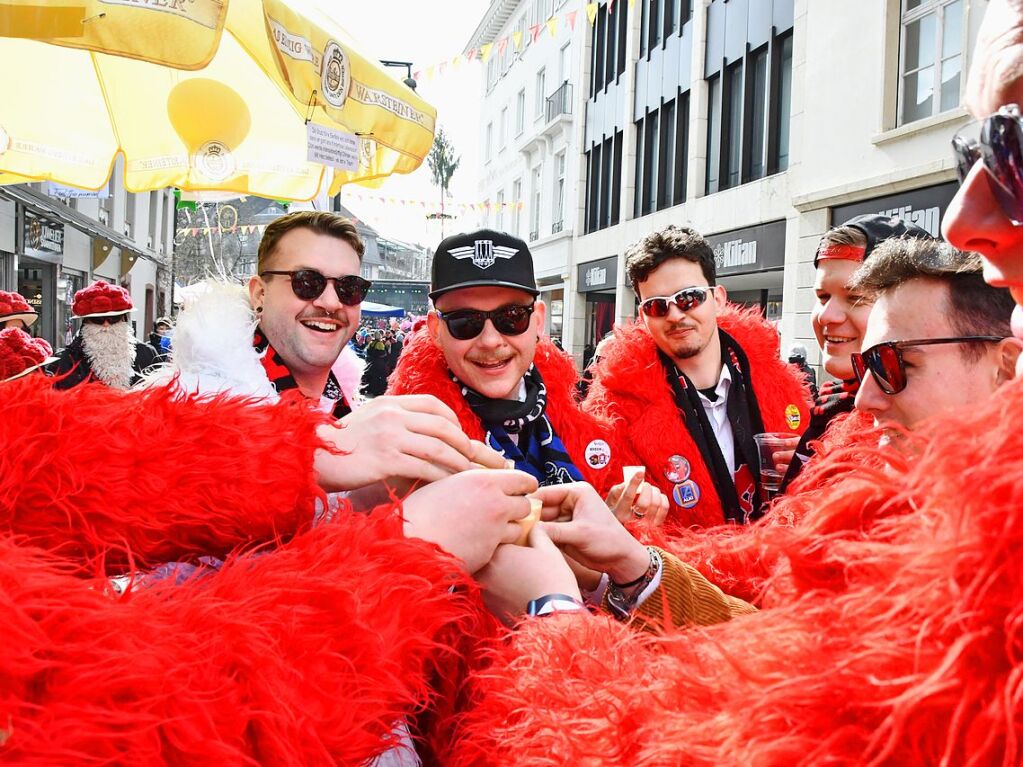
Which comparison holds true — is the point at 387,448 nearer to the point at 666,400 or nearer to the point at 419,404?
the point at 419,404

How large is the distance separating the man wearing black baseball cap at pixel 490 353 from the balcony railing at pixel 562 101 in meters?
22.5

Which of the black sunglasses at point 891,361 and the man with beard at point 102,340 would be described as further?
the man with beard at point 102,340

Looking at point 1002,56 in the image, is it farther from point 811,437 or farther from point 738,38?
point 738,38

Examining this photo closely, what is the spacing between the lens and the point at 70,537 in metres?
0.97

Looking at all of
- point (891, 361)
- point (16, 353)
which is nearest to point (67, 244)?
point (16, 353)

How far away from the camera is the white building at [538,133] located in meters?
23.6

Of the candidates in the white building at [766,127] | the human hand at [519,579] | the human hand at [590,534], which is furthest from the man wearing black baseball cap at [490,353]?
the white building at [766,127]

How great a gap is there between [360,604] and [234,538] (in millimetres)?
265

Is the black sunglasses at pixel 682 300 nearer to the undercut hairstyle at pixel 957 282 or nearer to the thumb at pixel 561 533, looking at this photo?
the undercut hairstyle at pixel 957 282

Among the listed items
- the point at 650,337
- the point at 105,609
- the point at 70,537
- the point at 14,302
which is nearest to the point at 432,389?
the point at 650,337

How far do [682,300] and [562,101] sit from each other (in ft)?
72.6

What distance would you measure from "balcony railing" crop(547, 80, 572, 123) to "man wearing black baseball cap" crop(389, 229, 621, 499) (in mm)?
22477

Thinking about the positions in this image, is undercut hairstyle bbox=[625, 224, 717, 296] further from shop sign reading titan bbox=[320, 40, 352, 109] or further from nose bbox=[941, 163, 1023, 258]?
nose bbox=[941, 163, 1023, 258]

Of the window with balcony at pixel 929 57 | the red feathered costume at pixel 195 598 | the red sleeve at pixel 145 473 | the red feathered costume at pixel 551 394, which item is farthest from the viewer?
the window with balcony at pixel 929 57
